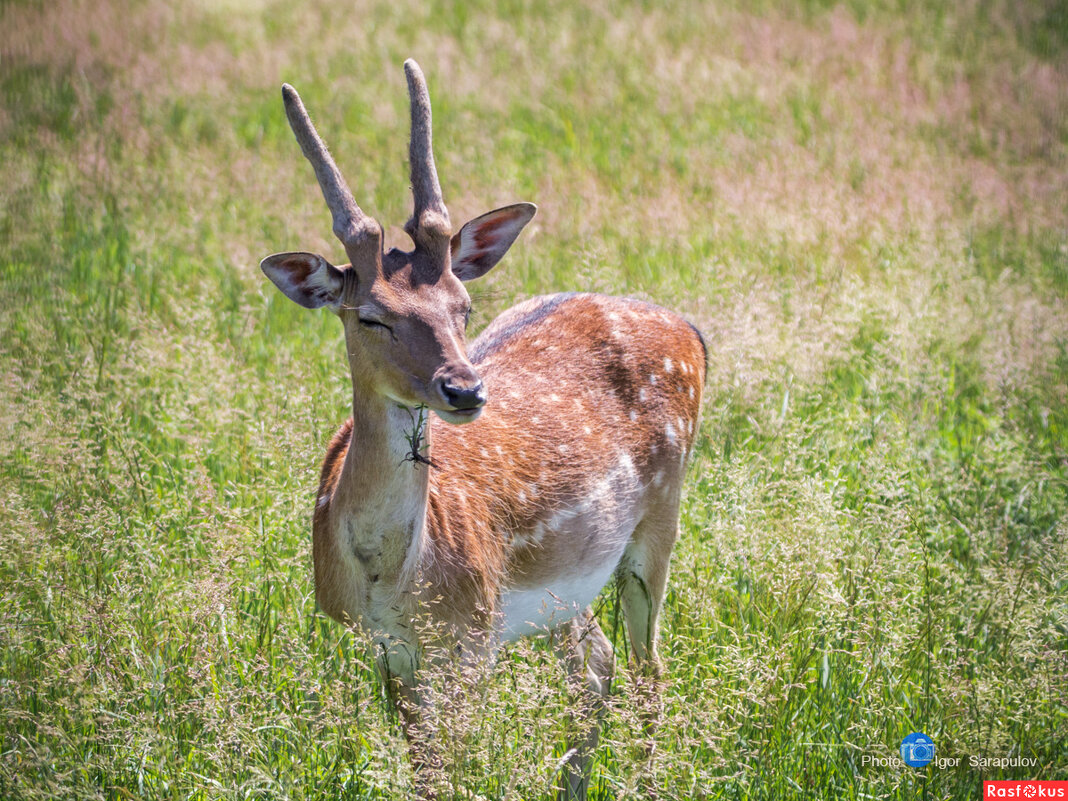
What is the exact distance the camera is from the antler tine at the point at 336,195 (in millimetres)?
3139

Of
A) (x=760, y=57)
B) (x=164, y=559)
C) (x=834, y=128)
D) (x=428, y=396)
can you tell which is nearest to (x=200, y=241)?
(x=164, y=559)

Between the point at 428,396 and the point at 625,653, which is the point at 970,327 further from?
the point at 428,396

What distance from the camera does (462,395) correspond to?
→ 291 centimetres

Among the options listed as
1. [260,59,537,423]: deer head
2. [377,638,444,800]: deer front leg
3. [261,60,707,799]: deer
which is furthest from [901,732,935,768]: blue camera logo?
[260,59,537,423]: deer head

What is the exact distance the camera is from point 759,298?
6.20 meters

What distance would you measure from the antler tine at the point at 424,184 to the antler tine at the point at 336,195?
139 millimetres

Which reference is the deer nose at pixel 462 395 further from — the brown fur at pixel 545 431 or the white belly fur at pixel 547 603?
the white belly fur at pixel 547 603

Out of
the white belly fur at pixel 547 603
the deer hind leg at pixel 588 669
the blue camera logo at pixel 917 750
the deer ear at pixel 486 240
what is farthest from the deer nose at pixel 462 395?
the blue camera logo at pixel 917 750

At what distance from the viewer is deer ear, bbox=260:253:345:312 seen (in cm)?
314

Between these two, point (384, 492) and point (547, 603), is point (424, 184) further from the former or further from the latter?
point (547, 603)

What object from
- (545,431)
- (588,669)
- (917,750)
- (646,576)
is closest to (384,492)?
(545,431)

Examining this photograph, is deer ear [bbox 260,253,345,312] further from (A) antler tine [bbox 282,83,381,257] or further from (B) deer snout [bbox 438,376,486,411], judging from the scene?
(B) deer snout [bbox 438,376,486,411]

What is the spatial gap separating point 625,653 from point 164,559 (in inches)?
68.2

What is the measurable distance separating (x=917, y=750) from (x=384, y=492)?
1818mm
